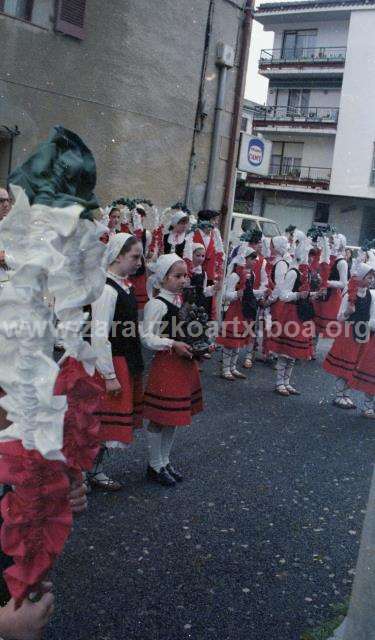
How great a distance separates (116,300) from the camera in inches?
168

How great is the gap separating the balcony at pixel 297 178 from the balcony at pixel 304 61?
486 centimetres

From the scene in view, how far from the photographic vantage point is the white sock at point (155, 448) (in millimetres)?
4848

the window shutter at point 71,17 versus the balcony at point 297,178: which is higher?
the balcony at point 297,178

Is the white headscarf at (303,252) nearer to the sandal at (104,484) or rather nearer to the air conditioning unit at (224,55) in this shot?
the air conditioning unit at (224,55)

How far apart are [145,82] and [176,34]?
1063mm

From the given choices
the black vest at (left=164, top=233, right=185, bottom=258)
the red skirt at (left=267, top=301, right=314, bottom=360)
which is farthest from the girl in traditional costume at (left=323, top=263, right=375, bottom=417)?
the black vest at (left=164, top=233, right=185, bottom=258)

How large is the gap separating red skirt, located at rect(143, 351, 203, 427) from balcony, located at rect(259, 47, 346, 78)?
32.0 m

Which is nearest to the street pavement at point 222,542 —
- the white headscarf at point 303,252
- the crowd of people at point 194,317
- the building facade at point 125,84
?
the crowd of people at point 194,317

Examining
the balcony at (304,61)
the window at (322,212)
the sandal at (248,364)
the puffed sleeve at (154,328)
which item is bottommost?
the sandal at (248,364)

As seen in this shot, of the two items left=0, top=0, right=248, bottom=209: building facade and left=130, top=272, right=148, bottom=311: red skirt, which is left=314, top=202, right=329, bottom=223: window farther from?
left=130, top=272, right=148, bottom=311: red skirt

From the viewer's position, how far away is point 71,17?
947 centimetres

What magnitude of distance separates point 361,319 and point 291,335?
3.21ft

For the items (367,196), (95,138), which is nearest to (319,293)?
(95,138)

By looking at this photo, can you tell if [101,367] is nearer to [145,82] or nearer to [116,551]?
[116,551]
